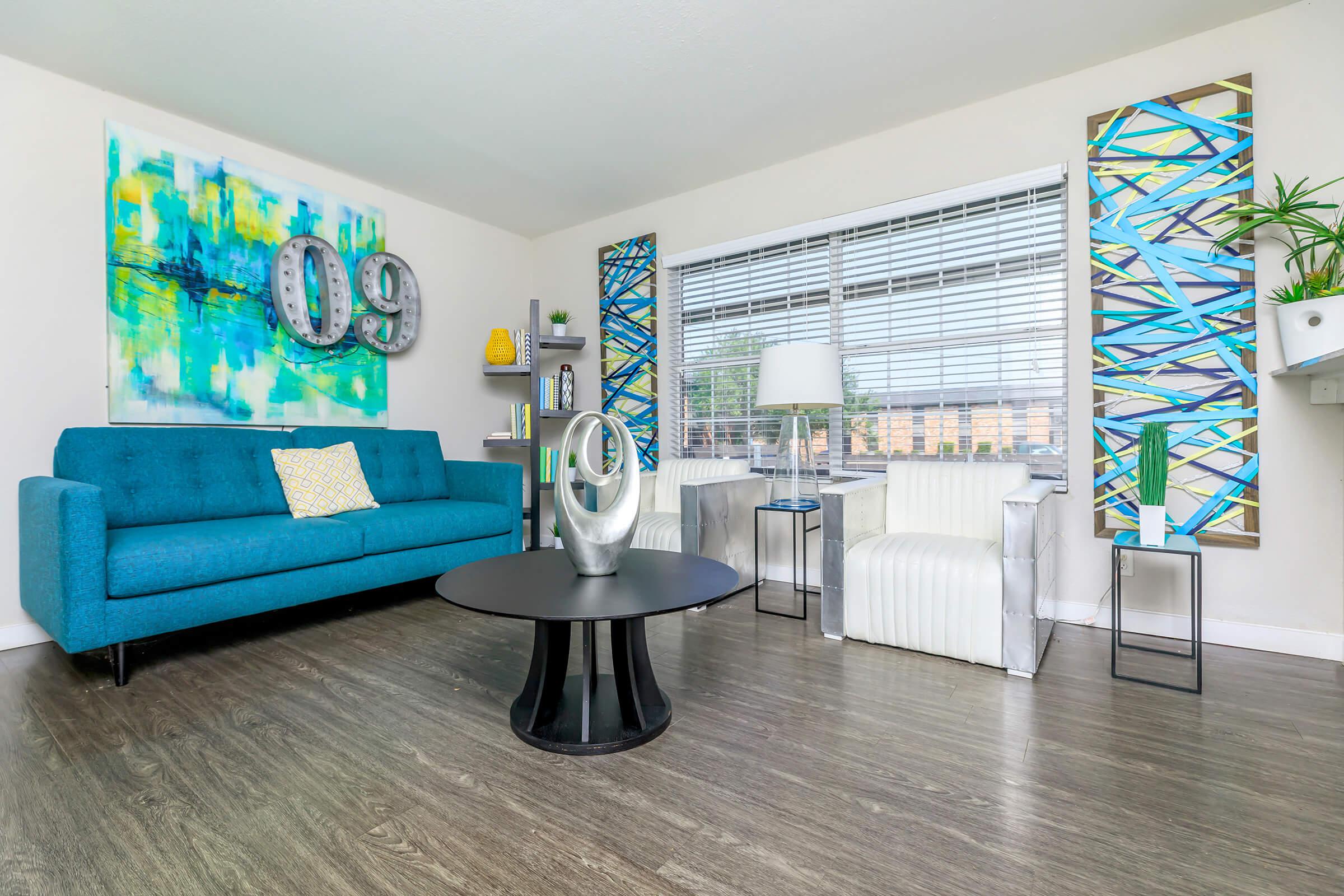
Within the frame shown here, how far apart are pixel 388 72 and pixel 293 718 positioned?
8.71 ft

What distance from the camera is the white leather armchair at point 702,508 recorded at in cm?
312

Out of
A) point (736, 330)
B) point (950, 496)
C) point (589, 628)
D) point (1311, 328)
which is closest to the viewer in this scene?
point (589, 628)

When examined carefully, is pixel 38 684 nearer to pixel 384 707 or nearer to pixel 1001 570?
pixel 384 707

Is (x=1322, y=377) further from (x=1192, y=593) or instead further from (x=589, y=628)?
(x=589, y=628)

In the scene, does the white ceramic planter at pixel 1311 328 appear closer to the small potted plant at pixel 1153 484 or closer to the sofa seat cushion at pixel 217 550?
the small potted plant at pixel 1153 484

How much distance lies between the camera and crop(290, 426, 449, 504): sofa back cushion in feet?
11.5

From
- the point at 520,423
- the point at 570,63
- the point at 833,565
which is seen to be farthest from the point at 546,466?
the point at 570,63

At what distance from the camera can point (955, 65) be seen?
109 inches

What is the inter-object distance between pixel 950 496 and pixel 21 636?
4.12 m

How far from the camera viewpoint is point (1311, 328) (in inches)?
88.4

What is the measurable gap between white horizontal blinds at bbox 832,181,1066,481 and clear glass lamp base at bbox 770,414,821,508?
17.6 inches

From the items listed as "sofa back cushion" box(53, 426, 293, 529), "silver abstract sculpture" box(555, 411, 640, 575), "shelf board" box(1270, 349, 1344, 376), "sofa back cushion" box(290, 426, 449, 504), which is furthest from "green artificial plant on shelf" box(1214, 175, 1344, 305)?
"sofa back cushion" box(53, 426, 293, 529)

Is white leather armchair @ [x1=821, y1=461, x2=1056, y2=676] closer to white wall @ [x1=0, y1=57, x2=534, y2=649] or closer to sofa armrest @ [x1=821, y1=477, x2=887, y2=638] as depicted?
sofa armrest @ [x1=821, y1=477, x2=887, y2=638]

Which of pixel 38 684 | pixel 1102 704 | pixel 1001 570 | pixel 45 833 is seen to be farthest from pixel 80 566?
pixel 1102 704
